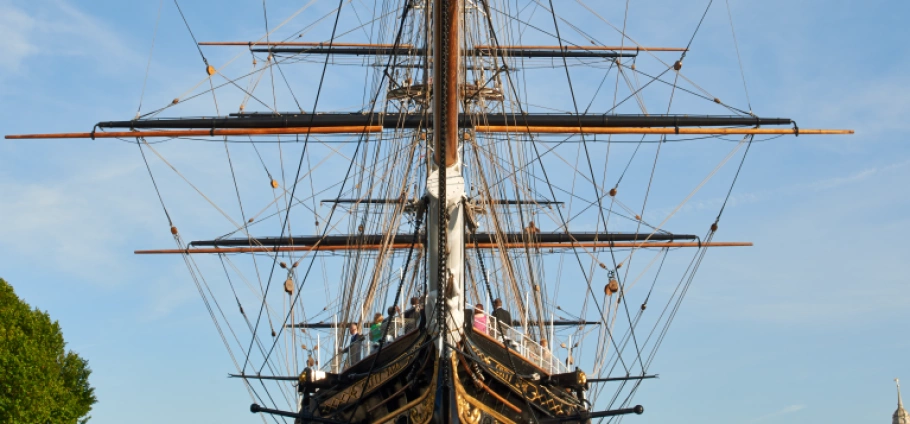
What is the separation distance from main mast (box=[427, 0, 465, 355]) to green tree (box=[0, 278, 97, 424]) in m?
→ 11.5

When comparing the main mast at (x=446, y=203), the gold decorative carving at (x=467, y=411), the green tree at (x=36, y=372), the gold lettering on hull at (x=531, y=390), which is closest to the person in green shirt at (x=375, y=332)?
the main mast at (x=446, y=203)

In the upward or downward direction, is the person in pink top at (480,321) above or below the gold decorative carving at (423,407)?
above

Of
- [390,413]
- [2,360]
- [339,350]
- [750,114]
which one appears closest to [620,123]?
[750,114]

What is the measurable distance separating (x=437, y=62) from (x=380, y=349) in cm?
424

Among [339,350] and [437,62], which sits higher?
[437,62]

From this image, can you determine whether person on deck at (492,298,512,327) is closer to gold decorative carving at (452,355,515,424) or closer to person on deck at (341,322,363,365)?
gold decorative carving at (452,355,515,424)

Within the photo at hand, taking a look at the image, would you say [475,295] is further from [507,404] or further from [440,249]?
[440,249]

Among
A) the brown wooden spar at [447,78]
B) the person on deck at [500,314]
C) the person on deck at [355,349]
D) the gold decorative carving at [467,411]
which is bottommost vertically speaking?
the gold decorative carving at [467,411]

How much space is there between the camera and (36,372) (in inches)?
1071

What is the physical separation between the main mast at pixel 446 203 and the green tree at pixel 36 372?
1153cm

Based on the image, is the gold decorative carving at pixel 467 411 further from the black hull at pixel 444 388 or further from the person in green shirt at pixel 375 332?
the person in green shirt at pixel 375 332

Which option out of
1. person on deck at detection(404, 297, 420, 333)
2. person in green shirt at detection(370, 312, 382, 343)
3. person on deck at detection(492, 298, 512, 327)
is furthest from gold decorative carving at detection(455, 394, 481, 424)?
person in green shirt at detection(370, 312, 382, 343)

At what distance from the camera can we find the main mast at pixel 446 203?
1794cm

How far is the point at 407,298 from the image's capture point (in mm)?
27609
